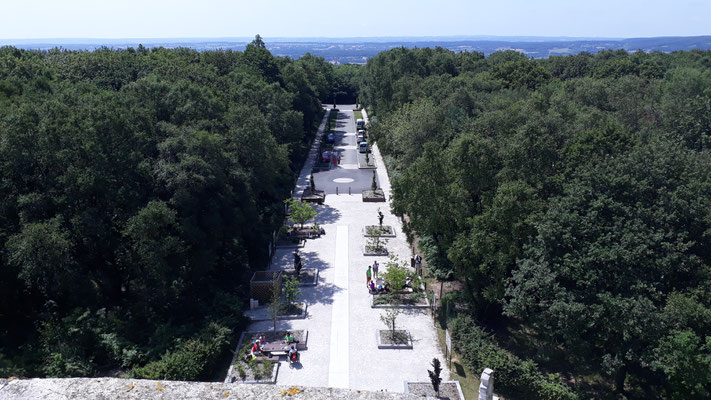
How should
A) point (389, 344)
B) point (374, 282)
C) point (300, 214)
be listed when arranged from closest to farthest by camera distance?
1. point (389, 344)
2. point (374, 282)
3. point (300, 214)

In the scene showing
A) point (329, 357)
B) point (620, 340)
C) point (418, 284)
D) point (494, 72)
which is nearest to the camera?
point (620, 340)

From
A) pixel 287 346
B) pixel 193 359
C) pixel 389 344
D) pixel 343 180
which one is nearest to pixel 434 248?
pixel 389 344

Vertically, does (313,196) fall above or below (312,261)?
above

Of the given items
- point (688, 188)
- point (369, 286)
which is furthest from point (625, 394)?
point (369, 286)

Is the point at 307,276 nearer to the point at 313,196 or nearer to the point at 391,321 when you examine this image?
the point at 391,321

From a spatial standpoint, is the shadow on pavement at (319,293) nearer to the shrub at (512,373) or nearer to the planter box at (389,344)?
the planter box at (389,344)

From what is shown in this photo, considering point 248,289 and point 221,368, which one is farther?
point 248,289

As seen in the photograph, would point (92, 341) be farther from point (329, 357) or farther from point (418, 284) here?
point (418, 284)
